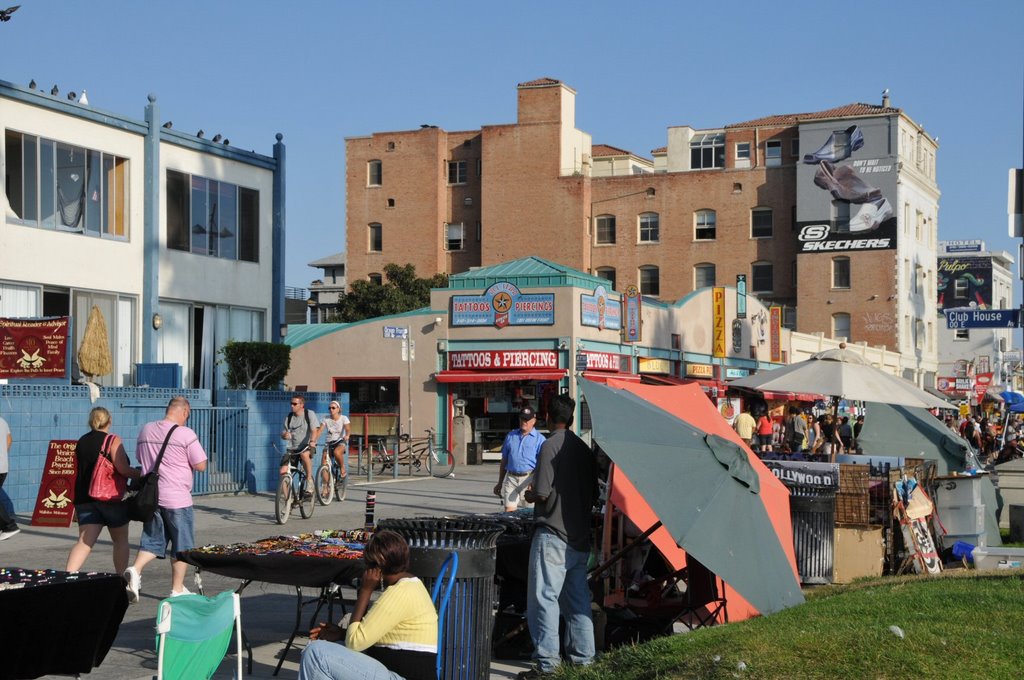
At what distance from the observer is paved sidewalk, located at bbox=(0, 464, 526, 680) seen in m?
8.87

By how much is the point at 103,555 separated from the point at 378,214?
6421 cm

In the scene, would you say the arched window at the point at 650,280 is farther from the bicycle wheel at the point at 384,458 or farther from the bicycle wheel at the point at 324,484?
the bicycle wheel at the point at 324,484

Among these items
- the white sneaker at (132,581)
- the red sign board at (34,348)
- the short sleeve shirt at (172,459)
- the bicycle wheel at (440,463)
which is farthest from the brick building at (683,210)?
the white sneaker at (132,581)

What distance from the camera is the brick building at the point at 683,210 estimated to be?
73188 mm

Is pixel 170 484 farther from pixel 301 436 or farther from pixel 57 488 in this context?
pixel 301 436

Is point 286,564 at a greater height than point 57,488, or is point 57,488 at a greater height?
point 286,564

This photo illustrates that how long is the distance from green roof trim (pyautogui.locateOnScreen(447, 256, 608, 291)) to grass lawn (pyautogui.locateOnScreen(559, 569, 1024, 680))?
31.2 metres

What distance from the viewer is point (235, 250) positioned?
28.4m

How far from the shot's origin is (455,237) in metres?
77.2

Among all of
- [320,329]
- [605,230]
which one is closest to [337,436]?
[320,329]

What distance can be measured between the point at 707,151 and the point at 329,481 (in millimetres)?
62848

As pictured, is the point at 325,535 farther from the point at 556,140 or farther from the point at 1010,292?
the point at 1010,292

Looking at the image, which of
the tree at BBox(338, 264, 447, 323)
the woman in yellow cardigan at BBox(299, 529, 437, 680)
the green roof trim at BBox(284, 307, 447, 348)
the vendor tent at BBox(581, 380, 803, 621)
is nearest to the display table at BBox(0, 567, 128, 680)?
the woman in yellow cardigan at BBox(299, 529, 437, 680)

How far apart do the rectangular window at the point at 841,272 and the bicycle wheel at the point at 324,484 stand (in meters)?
56.9
